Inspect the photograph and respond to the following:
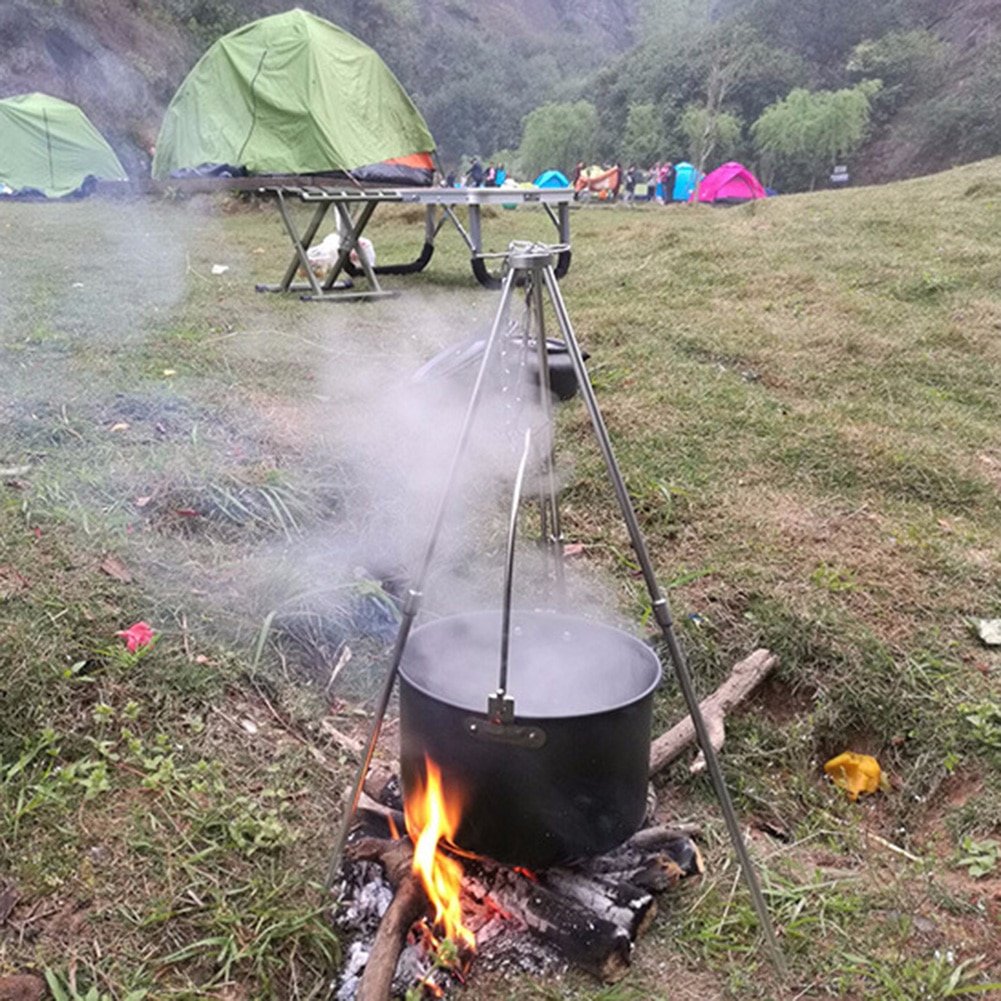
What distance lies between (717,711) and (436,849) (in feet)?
3.14


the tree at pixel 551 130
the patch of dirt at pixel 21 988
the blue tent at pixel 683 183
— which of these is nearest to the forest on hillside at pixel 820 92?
the blue tent at pixel 683 183

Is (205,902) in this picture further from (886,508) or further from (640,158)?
(640,158)

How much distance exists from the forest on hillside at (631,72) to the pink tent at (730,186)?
3.46 meters

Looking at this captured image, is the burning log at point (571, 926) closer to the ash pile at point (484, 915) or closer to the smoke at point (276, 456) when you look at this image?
the ash pile at point (484, 915)

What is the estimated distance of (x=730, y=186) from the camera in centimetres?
2398

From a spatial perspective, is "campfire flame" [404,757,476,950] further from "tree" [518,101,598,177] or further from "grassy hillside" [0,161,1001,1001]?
"tree" [518,101,598,177]

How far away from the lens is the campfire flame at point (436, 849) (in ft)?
5.64

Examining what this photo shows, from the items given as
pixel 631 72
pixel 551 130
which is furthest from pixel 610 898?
pixel 631 72

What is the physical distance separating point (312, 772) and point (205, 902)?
44 cm

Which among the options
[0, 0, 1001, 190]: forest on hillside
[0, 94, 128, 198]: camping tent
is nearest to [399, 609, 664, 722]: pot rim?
[0, 0, 1001, 190]: forest on hillside

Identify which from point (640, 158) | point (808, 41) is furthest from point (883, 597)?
point (808, 41)

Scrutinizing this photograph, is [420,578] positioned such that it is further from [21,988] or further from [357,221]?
[357,221]

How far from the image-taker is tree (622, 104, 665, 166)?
2853cm

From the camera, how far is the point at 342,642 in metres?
2.57
